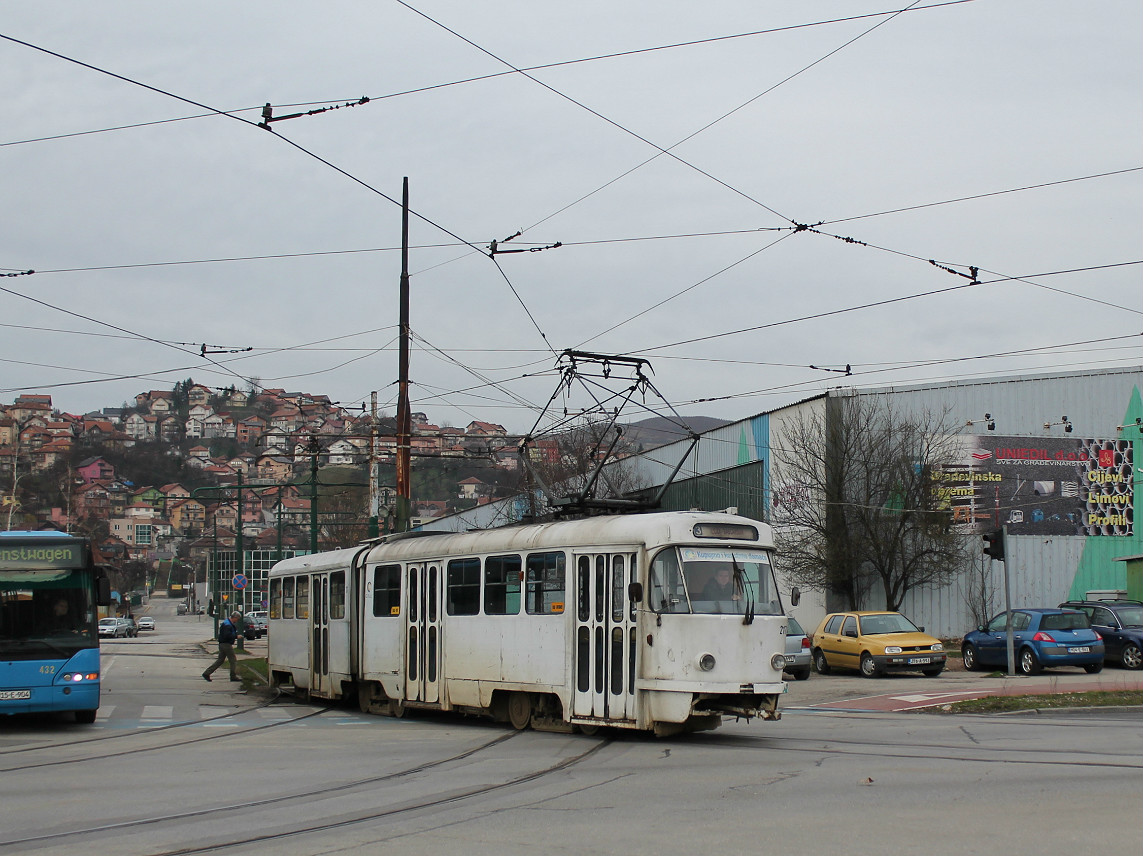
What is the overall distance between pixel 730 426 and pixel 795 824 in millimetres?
38525

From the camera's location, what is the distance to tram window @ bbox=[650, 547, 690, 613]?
13516mm

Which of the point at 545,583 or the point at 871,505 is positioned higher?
the point at 871,505

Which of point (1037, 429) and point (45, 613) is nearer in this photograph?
point (45, 613)

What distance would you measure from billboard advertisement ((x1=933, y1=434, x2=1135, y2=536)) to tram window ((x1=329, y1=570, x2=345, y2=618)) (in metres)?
23.1

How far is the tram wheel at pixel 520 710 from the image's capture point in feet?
51.7

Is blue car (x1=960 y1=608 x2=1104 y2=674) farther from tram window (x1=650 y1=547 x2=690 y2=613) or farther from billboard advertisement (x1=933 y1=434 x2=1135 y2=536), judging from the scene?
tram window (x1=650 y1=547 x2=690 y2=613)

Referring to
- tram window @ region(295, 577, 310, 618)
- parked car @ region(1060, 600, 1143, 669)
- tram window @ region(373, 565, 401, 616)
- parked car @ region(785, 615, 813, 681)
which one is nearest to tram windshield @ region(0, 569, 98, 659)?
tram window @ region(373, 565, 401, 616)

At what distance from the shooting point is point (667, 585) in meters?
13.7

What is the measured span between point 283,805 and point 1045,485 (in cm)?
3392

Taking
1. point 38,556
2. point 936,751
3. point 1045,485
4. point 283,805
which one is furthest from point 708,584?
point 1045,485

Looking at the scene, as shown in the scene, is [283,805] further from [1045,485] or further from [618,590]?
[1045,485]

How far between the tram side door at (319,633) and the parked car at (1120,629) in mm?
15570

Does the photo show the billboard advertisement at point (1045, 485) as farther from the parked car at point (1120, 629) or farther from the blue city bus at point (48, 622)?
the blue city bus at point (48, 622)

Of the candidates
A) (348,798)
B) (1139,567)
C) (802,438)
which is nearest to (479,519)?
(802,438)
